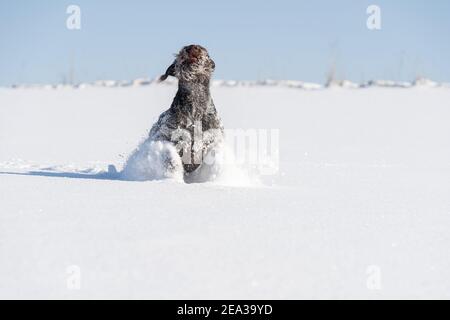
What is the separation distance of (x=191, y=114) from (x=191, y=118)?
3 centimetres

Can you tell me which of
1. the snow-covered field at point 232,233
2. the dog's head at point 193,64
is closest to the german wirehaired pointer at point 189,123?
the dog's head at point 193,64

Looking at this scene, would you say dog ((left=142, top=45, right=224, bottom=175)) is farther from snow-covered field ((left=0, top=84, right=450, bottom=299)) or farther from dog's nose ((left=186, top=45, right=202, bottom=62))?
snow-covered field ((left=0, top=84, right=450, bottom=299))

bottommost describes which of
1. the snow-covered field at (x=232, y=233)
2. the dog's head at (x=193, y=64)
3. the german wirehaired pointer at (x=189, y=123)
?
the snow-covered field at (x=232, y=233)

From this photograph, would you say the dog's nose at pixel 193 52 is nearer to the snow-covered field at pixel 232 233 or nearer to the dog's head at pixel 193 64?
the dog's head at pixel 193 64

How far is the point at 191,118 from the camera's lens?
5723 mm

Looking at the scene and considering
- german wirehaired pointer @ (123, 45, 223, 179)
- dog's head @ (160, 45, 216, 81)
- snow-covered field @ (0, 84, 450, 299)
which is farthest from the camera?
dog's head @ (160, 45, 216, 81)

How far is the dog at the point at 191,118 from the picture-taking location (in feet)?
18.5

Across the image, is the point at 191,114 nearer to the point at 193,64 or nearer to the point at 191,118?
the point at 191,118

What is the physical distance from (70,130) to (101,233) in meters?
12.4

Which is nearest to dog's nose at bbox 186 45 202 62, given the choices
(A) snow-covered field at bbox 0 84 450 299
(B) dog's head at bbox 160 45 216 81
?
(B) dog's head at bbox 160 45 216 81

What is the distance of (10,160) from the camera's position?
8414 mm

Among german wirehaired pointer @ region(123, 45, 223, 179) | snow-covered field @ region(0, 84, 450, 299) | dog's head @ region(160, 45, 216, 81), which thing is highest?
dog's head @ region(160, 45, 216, 81)

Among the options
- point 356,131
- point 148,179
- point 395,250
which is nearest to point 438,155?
point 356,131

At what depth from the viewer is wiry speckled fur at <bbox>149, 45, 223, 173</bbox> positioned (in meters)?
5.65
